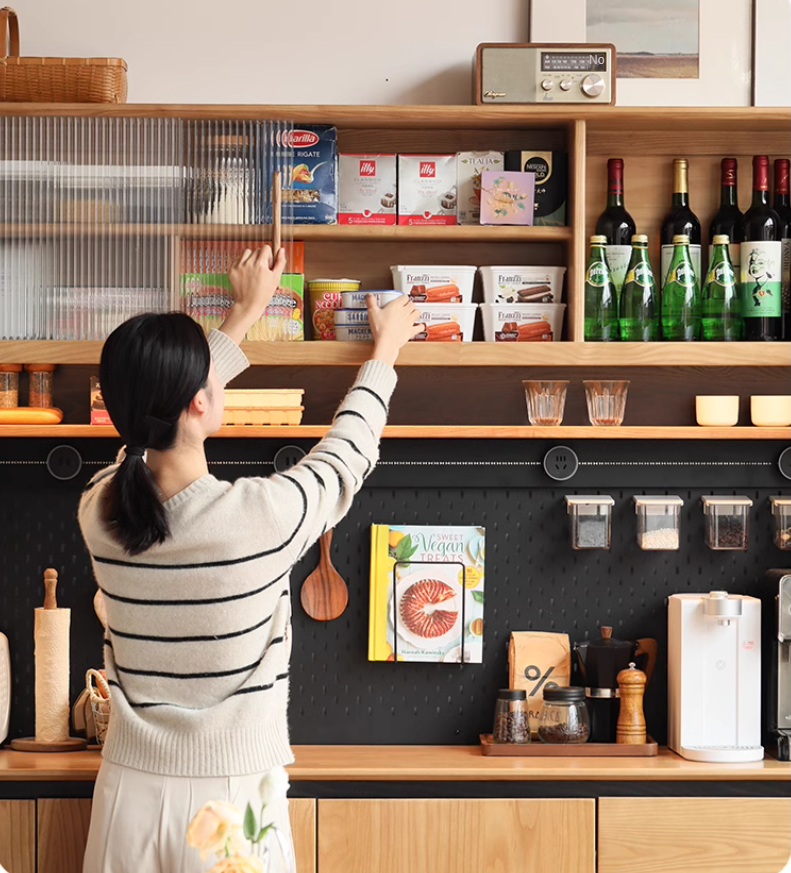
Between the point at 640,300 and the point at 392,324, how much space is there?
595mm

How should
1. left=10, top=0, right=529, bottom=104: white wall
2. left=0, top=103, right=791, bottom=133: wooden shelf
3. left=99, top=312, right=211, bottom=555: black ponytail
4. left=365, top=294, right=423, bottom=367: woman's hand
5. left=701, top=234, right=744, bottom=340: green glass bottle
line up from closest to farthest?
left=99, top=312, right=211, bottom=555: black ponytail → left=365, top=294, right=423, bottom=367: woman's hand → left=0, top=103, right=791, bottom=133: wooden shelf → left=701, top=234, right=744, bottom=340: green glass bottle → left=10, top=0, right=529, bottom=104: white wall

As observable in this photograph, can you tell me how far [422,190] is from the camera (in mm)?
2479

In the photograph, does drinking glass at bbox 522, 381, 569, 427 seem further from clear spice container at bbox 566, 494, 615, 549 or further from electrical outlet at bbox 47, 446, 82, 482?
electrical outlet at bbox 47, 446, 82, 482

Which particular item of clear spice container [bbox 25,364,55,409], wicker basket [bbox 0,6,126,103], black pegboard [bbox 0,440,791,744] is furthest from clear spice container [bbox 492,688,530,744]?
wicker basket [bbox 0,6,126,103]

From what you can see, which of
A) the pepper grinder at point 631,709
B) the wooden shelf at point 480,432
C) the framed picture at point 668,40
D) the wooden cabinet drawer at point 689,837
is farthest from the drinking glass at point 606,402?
the wooden cabinet drawer at point 689,837

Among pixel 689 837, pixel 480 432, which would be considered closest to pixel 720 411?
pixel 480 432

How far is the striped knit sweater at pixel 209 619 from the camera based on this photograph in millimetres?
1699

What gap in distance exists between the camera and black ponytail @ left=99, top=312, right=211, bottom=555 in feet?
5.48

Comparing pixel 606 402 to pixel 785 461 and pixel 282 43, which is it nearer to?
pixel 785 461

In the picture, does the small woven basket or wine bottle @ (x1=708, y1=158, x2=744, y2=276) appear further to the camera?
wine bottle @ (x1=708, y1=158, x2=744, y2=276)

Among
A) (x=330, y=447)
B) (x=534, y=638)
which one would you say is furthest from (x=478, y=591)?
(x=330, y=447)

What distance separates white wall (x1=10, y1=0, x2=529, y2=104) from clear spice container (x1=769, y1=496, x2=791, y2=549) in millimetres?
1214

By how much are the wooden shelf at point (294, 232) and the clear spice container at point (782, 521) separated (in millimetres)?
818

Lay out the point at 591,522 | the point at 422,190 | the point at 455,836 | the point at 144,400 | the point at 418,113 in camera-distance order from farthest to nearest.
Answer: the point at 591,522 < the point at 422,190 < the point at 418,113 < the point at 455,836 < the point at 144,400
